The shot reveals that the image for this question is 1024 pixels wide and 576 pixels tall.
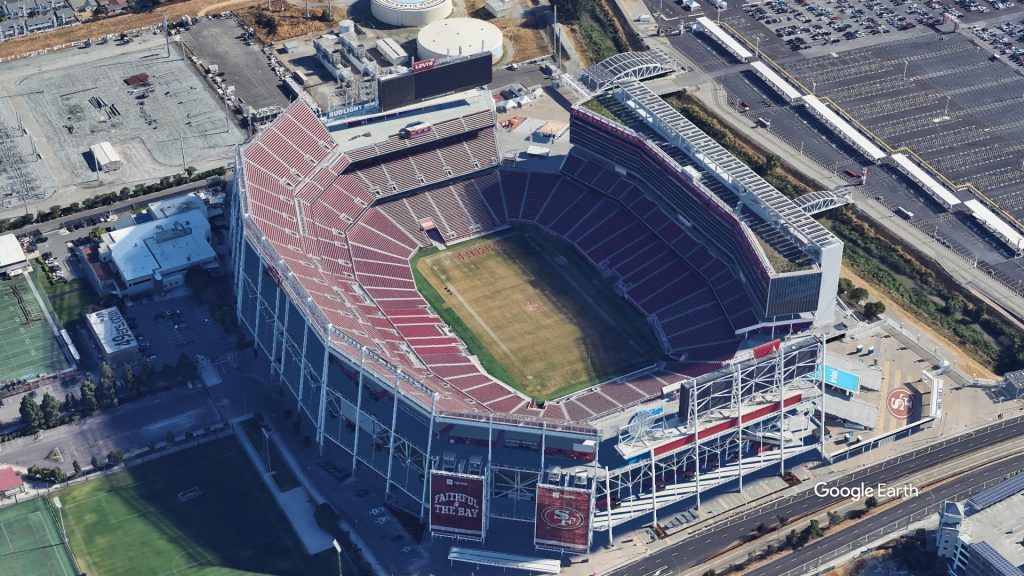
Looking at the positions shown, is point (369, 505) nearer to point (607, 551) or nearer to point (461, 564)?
point (461, 564)

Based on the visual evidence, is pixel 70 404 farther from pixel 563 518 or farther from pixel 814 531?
pixel 814 531

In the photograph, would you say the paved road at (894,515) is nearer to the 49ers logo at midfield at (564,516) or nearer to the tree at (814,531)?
the tree at (814,531)

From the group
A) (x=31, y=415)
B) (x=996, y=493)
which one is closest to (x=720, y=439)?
(x=996, y=493)

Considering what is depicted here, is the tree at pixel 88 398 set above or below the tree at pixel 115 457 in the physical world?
above

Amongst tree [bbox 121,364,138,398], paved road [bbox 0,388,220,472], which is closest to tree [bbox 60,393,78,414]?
paved road [bbox 0,388,220,472]

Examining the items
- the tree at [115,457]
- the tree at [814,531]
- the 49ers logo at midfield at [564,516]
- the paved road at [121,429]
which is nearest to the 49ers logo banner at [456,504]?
the 49ers logo at midfield at [564,516]

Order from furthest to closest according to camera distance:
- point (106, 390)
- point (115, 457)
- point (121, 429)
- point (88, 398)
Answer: point (88, 398)
point (106, 390)
point (121, 429)
point (115, 457)

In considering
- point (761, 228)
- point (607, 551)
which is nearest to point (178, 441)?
point (607, 551)
